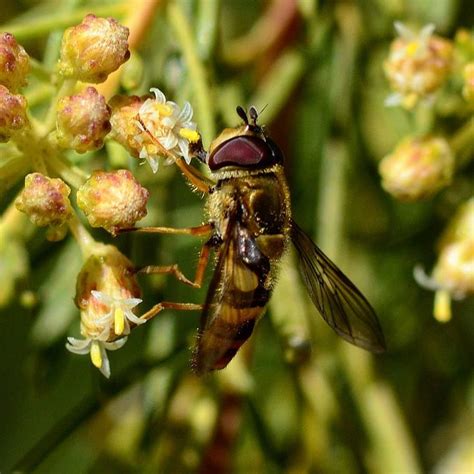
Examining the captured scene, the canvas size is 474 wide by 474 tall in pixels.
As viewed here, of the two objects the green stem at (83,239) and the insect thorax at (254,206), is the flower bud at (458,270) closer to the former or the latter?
the insect thorax at (254,206)

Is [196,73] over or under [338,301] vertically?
over

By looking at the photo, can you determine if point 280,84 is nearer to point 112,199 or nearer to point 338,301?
point 338,301

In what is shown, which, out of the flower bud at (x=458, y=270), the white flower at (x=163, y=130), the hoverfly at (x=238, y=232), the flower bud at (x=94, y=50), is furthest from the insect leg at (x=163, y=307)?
the flower bud at (x=458, y=270)

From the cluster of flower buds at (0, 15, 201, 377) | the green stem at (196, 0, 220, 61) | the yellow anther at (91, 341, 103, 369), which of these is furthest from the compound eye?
the yellow anther at (91, 341, 103, 369)

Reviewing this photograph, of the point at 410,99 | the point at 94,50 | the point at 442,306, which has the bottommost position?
the point at 442,306

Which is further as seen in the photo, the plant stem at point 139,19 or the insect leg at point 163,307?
the plant stem at point 139,19

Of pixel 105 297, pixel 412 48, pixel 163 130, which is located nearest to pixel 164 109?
pixel 163 130

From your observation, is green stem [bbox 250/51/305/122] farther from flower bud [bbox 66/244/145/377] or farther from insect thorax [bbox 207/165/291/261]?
flower bud [bbox 66/244/145/377]

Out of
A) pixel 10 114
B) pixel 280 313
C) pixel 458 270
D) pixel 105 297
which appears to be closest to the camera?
pixel 10 114
